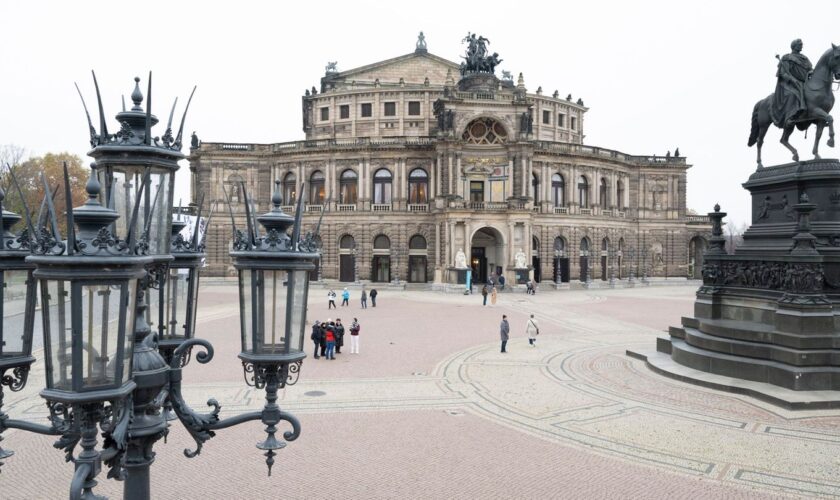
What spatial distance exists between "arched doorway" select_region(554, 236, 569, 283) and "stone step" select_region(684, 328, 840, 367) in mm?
36717

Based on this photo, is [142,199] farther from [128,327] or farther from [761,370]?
[761,370]

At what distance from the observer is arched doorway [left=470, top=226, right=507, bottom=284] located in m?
51.6

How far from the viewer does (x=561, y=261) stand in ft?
178

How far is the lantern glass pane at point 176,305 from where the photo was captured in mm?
6059

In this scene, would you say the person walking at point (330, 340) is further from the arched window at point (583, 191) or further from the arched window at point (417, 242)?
the arched window at point (583, 191)

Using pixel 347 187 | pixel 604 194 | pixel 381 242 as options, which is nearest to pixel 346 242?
pixel 381 242

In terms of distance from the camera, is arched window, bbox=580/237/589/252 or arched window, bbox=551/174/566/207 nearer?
arched window, bbox=551/174/566/207

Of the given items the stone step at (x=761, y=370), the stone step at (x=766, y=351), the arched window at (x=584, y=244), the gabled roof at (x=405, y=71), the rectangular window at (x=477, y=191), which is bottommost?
the stone step at (x=761, y=370)

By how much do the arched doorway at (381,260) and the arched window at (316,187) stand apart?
7.43 m

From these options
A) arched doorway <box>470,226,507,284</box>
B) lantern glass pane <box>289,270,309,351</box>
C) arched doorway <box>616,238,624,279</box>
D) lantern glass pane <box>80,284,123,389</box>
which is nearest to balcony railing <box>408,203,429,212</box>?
arched doorway <box>470,226,507,284</box>

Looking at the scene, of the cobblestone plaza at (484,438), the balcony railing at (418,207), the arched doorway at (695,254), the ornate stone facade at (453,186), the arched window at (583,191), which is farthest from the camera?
the arched doorway at (695,254)

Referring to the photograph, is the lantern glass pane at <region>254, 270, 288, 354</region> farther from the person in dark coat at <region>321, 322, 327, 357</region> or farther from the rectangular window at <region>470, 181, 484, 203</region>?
the rectangular window at <region>470, 181, 484, 203</region>

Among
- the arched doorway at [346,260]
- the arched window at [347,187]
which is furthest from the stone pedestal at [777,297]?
the arched window at [347,187]

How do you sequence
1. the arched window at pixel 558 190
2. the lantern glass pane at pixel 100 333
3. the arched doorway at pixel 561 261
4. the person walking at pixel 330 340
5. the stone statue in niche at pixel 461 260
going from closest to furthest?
the lantern glass pane at pixel 100 333 → the person walking at pixel 330 340 → the stone statue in niche at pixel 461 260 → the arched doorway at pixel 561 261 → the arched window at pixel 558 190
